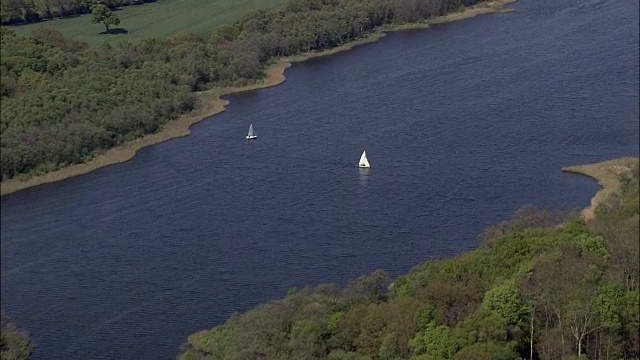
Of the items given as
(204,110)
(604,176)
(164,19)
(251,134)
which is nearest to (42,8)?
(164,19)

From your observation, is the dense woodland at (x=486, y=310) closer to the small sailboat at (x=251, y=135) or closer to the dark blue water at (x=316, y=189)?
the dark blue water at (x=316, y=189)

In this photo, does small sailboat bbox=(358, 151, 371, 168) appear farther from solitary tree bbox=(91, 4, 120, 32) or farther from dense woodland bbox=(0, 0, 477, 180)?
solitary tree bbox=(91, 4, 120, 32)

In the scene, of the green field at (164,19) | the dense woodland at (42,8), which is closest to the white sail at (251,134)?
the green field at (164,19)

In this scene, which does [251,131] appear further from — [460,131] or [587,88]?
[587,88]

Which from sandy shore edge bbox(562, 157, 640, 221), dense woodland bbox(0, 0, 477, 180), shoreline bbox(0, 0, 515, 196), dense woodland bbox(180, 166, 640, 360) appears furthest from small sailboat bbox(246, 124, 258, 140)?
dense woodland bbox(180, 166, 640, 360)

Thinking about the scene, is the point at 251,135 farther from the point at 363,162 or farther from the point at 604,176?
the point at 604,176

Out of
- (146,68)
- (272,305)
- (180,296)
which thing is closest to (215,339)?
(272,305)
